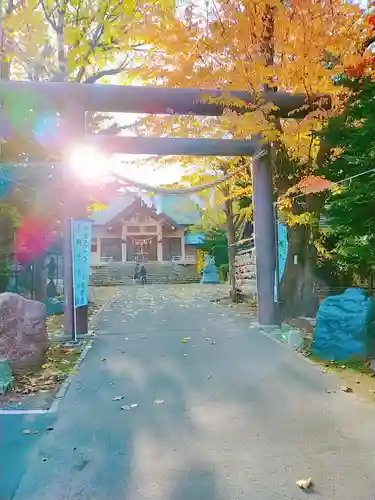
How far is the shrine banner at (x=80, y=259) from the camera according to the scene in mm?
9133

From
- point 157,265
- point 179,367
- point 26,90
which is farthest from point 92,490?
point 157,265

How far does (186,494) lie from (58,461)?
3.78 ft

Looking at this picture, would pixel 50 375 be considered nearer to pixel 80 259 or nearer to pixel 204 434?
pixel 204 434

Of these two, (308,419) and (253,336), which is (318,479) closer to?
(308,419)

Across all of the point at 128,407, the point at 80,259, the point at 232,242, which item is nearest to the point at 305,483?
the point at 128,407

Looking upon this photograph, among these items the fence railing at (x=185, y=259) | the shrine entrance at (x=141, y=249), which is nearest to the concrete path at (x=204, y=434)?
the fence railing at (x=185, y=259)

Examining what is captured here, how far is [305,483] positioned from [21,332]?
4.43 meters

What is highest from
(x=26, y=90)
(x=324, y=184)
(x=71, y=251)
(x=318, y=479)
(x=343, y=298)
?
(x=26, y=90)

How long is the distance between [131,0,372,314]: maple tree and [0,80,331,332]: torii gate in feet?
0.77

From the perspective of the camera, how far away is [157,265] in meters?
39.7

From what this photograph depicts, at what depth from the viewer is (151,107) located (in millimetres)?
8625

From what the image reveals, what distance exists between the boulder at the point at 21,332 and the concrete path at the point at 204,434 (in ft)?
2.48

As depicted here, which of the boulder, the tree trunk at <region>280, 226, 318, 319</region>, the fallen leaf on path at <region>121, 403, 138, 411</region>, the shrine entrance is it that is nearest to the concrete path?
the fallen leaf on path at <region>121, 403, 138, 411</region>

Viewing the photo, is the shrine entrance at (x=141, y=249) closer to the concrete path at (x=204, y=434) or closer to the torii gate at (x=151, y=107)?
the torii gate at (x=151, y=107)
